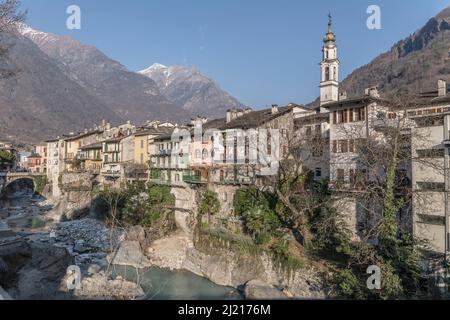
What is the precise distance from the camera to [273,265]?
26.6 metres

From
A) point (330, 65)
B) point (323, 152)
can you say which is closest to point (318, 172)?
point (323, 152)

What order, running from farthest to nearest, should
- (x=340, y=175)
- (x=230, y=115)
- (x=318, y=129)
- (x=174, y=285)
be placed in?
(x=230, y=115) < (x=318, y=129) < (x=340, y=175) < (x=174, y=285)

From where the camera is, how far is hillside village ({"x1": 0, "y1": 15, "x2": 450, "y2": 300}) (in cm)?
2130

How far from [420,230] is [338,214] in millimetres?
6040

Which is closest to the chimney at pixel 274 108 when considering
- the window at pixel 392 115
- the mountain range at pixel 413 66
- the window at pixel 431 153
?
the window at pixel 392 115

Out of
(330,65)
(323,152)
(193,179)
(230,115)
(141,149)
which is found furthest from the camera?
(141,149)

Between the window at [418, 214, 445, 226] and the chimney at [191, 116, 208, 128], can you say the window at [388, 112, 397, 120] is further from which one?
the chimney at [191, 116, 208, 128]

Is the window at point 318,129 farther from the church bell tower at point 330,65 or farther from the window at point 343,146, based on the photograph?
the church bell tower at point 330,65

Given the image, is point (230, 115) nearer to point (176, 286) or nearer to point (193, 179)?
point (193, 179)

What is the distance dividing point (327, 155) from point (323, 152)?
879mm

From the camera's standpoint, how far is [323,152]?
32.9 metres

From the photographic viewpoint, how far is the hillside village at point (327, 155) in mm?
21297

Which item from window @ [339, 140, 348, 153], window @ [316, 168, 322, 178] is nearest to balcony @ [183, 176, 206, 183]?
window @ [316, 168, 322, 178]

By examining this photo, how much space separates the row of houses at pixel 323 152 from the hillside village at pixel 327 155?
8 cm
